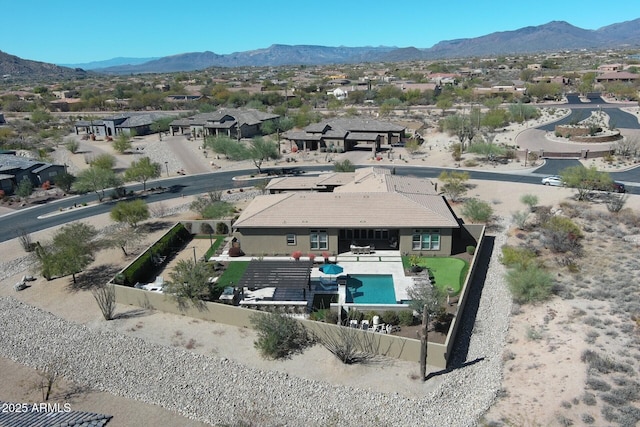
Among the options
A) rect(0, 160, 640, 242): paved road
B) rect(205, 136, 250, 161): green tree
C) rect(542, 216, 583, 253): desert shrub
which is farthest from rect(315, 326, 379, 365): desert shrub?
rect(205, 136, 250, 161): green tree

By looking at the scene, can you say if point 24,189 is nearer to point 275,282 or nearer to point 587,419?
point 275,282

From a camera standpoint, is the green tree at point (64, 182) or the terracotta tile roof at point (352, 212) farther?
the green tree at point (64, 182)

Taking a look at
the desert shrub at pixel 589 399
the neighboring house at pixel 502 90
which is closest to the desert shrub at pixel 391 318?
the desert shrub at pixel 589 399

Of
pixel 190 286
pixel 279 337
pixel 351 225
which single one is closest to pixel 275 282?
pixel 190 286

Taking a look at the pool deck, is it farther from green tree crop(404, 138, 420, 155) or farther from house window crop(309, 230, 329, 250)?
green tree crop(404, 138, 420, 155)

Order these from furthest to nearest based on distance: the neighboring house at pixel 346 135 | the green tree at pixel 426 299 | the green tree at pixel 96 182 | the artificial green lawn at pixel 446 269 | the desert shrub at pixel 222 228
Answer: the neighboring house at pixel 346 135, the green tree at pixel 96 182, the desert shrub at pixel 222 228, the artificial green lawn at pixel 446 269, the green tree at pixel 426 299

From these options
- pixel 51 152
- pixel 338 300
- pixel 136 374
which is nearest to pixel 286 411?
pixel 136 374

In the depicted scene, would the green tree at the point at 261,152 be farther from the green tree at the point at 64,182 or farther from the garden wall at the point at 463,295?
the garden wall at the point at 463,295
